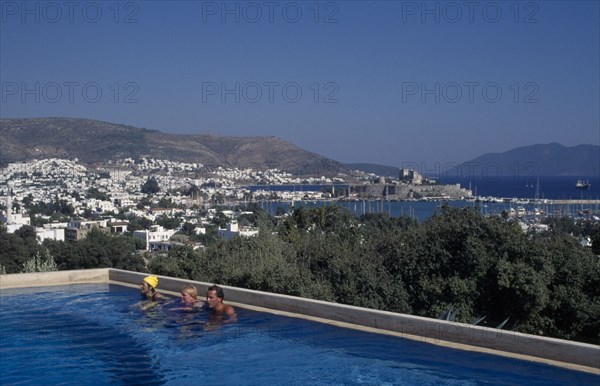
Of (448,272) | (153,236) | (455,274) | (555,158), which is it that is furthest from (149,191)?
(455,274)

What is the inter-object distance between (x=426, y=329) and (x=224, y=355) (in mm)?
2374

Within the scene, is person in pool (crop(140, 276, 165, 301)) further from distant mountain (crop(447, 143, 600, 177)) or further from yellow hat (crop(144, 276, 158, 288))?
distant mountain (crop(447, 143, 600, 177))

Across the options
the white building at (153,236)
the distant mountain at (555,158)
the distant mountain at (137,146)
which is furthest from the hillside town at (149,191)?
the distant mountain at (555,158)

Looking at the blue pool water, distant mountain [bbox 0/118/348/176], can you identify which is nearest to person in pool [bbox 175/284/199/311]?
the blue pool water

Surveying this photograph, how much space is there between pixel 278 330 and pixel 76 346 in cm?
260

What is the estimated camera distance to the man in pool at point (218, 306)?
358 inches

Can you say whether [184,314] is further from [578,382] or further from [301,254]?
[578,382]

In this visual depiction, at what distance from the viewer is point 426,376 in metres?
6.45

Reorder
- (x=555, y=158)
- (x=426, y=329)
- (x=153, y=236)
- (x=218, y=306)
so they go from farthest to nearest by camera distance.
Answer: (x=555, y=158) < (x=153, y=236) < (x=218, y=306) < (x=426, y=329)

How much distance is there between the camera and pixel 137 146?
9900 centimetres

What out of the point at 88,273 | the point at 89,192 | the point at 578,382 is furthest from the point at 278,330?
the point at 89,192

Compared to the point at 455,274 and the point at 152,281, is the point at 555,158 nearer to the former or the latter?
the point at 455,274

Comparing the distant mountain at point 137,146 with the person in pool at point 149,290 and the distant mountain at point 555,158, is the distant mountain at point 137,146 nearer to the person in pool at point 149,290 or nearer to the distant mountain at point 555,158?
the distant mountain at point 555,158

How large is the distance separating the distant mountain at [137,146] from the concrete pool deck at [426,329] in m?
75.8
